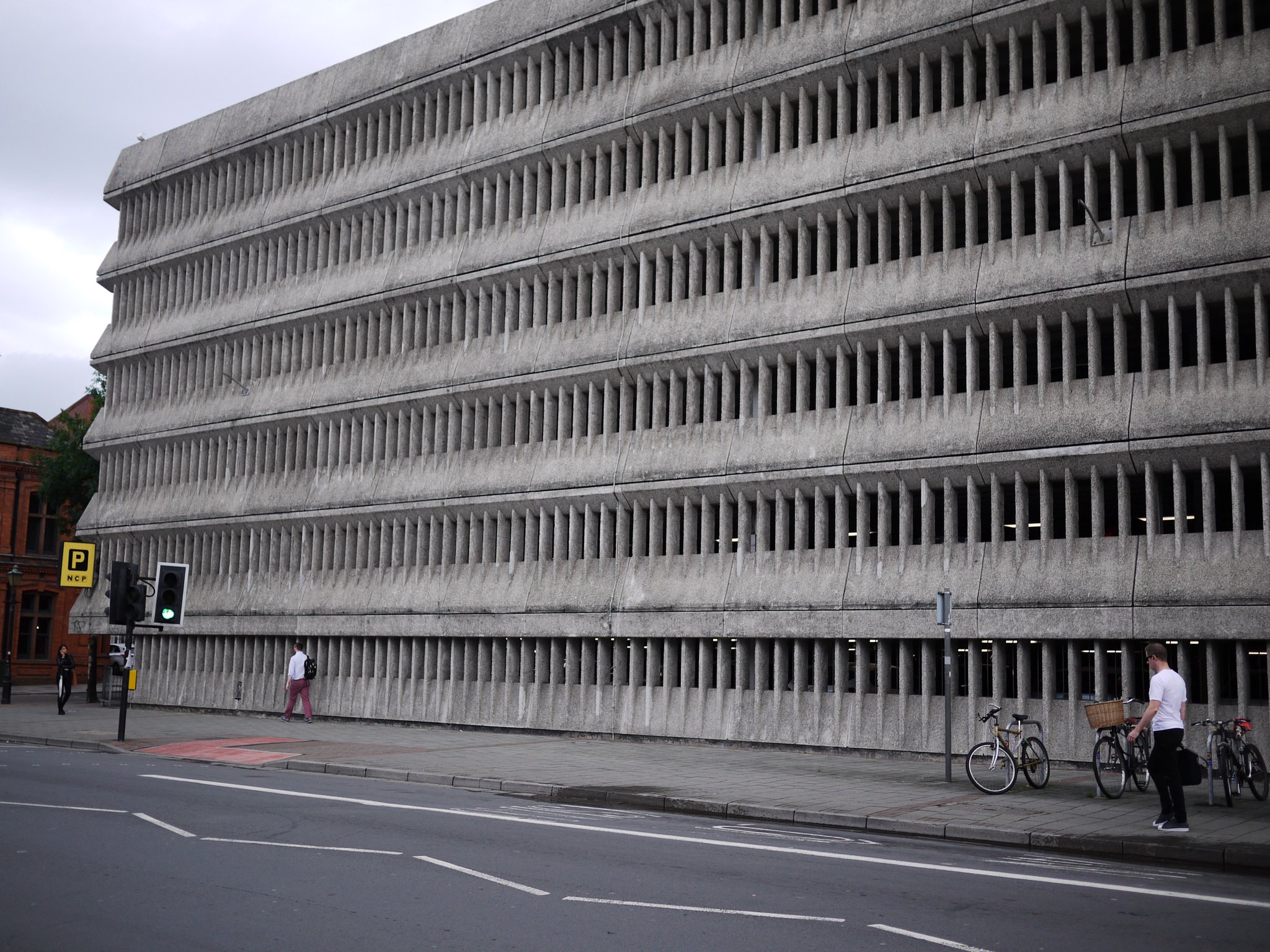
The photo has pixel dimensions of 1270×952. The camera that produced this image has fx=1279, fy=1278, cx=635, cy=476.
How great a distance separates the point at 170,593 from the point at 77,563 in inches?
713

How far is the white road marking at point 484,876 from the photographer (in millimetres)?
9562

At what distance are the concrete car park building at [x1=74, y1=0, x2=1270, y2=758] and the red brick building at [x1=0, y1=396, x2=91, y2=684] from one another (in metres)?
23.8

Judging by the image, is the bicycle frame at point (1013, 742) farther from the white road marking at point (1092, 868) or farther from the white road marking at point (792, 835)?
the white road marking at point (1092, 868)

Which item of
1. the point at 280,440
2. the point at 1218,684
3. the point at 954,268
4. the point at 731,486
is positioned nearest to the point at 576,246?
the point at 731,486

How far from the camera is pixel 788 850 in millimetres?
12242

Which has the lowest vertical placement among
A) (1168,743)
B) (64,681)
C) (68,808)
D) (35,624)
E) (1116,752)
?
(68,808)

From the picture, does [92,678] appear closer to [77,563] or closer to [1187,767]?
[77,563]

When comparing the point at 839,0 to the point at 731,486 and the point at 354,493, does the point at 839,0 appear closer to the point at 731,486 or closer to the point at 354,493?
the point at 731,486

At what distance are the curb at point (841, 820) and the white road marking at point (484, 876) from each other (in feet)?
18.5

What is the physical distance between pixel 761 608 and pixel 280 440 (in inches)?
721

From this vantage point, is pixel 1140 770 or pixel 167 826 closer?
pixel 167 826

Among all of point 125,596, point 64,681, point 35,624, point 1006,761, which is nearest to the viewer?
point 1006,761

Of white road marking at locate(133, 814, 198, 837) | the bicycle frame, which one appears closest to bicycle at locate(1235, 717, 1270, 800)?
the bicycle frame

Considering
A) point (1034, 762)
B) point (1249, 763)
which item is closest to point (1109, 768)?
point (1034, 762)
